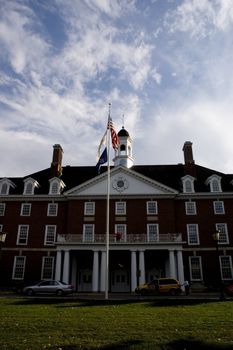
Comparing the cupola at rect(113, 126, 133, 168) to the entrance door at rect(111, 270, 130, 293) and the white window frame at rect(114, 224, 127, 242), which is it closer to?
the white window frame at rect(114, 224, 127, 242)

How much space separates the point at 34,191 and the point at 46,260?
8.56 m

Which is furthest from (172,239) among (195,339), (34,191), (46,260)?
(195,339)

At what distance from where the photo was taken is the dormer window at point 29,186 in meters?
39.5

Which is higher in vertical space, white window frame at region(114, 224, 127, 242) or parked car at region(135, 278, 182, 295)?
white window frame at region(114, 224, 127, 242)

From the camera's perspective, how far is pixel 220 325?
1190cm

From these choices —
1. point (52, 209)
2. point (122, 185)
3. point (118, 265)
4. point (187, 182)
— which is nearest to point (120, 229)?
point (118, 265)

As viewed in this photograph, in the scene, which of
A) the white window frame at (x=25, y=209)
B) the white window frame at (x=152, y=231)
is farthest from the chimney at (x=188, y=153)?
the white window frame at (x=25, y=209)

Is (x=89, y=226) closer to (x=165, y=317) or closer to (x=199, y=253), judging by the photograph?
(x=199, y=253)

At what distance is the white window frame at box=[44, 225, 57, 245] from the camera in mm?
37062

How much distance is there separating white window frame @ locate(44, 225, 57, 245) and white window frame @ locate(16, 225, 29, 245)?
2286 millimetres

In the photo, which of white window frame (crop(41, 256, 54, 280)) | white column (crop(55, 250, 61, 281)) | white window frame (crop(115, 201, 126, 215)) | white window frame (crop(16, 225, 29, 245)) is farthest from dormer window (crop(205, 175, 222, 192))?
white window frame (crop(16, 225, 29, 245))

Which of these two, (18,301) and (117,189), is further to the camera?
(117,189)

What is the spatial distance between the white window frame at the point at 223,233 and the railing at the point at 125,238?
507 cm

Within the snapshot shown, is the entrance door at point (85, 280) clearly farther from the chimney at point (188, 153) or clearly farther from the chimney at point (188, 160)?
the chimney at point (188, 153)
